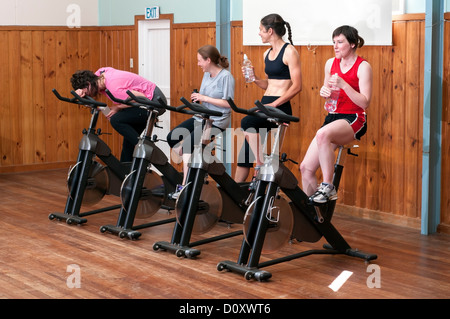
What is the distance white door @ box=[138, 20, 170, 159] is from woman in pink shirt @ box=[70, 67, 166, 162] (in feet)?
6.31

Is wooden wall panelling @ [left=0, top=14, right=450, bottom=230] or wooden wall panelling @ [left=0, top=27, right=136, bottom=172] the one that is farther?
wooden wall panelling @ [left=0, top=27, right=136, bottom=172]

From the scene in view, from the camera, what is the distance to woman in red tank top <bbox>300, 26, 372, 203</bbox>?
15.5ft

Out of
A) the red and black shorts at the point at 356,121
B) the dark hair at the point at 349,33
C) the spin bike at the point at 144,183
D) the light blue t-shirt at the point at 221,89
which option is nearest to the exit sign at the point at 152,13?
the light blue t-shirt at the point at 221,89

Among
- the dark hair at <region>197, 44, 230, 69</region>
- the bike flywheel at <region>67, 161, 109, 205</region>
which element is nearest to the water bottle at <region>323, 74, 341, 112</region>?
the dark hair at <region>197, 44, 230, 69</region>

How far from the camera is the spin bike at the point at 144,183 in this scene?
5379mm

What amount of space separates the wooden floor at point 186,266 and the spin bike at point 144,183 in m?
0.12

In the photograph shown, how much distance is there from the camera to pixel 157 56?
27.0ft

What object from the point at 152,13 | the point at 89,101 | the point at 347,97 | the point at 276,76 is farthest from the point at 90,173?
the point at 152,13

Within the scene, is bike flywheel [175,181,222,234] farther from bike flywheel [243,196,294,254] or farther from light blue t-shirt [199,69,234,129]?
light blue t-shirt [199,69,234,129]

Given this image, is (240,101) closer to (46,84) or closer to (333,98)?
(333,98)

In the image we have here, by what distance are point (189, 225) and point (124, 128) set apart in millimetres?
1494

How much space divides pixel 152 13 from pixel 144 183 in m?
3.16
